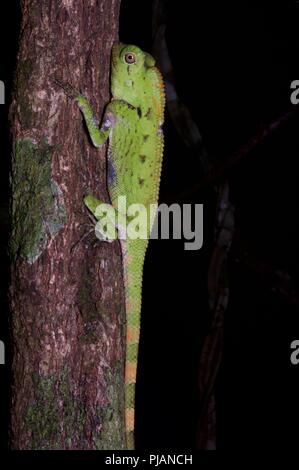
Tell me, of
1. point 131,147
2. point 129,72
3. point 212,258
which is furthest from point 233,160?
point 129,72

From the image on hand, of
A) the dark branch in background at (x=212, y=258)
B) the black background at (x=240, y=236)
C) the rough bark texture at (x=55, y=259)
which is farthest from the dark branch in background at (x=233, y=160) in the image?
the rough bark texture at (x=55, y=259)

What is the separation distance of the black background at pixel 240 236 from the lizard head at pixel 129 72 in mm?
2180

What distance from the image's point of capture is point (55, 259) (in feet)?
6.05

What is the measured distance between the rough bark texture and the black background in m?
2.59

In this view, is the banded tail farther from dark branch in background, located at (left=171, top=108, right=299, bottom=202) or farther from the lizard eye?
dark branch in background, located at (left=171, top=108, right=299, bottom=202)

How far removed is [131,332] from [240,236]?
234cm

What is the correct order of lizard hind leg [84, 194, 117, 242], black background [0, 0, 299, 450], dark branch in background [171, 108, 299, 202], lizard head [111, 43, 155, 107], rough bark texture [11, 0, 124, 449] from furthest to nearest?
1. black background [0, 0, 299, 450]
2. dark branch in background [171, 108, 299, 202]
3. lizard head [111, 43, 155, 107]
4. lizard hind leg [84, 194, 117, 242]
5. rough bark texture [11, 0, 124, 449]

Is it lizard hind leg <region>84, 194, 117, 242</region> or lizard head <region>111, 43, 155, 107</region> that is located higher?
lizard head <region>111, 43, 155, 107</region>

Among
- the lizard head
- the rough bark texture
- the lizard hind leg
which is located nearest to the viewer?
the rough bark texture

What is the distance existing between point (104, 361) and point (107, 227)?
0.57 m

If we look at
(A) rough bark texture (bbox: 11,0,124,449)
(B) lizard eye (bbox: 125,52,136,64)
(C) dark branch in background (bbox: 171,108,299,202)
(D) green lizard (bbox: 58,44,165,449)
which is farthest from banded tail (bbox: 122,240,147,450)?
(C) dark branch in background (bbox: 171,108,299,202)

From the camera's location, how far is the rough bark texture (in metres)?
1.82

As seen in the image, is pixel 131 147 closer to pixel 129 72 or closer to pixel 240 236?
pixel 129 72
